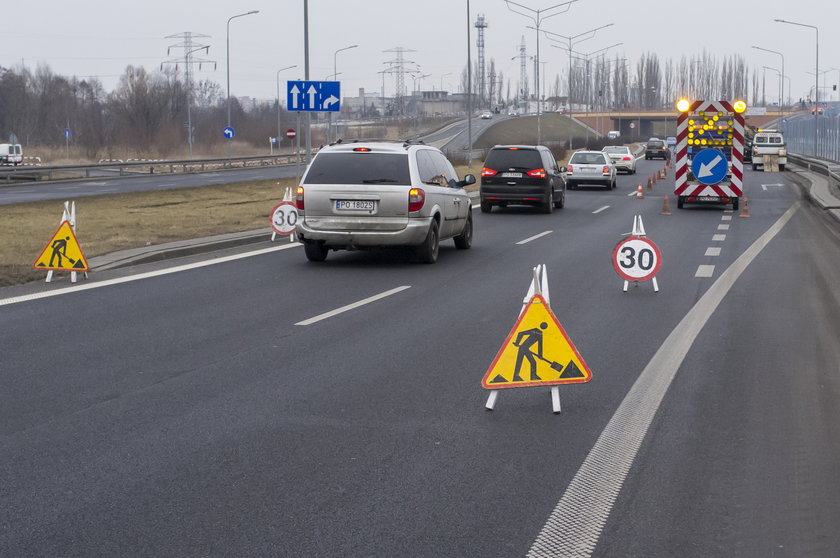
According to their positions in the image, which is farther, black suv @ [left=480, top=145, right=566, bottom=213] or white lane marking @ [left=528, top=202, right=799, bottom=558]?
black suv @ [left=480, top=145, right=566, bottom=213]

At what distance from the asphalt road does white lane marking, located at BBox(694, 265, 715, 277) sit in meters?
1.53

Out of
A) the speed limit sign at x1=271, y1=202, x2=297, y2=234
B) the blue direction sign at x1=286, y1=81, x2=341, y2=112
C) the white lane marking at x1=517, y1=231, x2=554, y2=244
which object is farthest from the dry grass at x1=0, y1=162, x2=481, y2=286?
the white lane marking at x1=517, y1=231, x2=554, y2=244

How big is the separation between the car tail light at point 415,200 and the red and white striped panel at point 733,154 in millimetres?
13794

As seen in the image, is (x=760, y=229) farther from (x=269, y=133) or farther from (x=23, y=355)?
(x=269, y=133)

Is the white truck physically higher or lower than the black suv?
higher

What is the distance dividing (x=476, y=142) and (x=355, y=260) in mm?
93277

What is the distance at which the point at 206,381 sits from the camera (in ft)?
25.5

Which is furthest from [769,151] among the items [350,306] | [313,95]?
[350,306]

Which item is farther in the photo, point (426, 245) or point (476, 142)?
point (476, 142)

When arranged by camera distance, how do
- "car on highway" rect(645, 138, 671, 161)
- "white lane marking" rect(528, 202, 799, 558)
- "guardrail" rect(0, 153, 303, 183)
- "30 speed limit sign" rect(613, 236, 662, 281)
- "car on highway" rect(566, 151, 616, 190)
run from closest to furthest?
"white lane marking" rect(528, 202, 799, 558) < "30 speed limit sign" rect(613, 236, 662, 281) < "car on highway" rect(566, 151, 616, 190) < "guardrail" rect(0, 153, 303, 183) < "car on highway" rect(645, 138, 671, 161)

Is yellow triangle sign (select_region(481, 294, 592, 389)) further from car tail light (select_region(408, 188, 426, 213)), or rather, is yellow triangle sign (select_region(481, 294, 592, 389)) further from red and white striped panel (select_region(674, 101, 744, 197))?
red and white striped panel (select_region(674, 101, 744, 197))

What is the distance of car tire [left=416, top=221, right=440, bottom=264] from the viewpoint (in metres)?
15.5

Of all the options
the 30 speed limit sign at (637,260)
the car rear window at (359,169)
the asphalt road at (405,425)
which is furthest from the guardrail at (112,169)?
the 30 speed limit sign at (637,260)

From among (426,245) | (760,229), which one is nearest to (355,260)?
(426,245)
